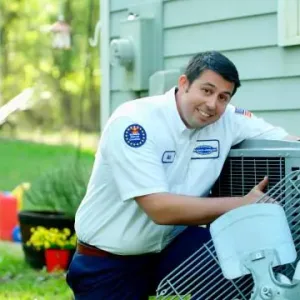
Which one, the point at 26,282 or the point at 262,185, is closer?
the point at 262,185

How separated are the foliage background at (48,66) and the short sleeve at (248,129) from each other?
19.0 m

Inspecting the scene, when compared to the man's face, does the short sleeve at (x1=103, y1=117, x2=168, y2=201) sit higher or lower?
lower

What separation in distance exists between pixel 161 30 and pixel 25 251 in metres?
2.11

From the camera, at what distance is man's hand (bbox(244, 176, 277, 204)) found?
3463mm

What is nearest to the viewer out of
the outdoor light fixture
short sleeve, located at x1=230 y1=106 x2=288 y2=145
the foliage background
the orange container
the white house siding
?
short sleeve, located at x1=230 y1=106 x2=288 y2=145

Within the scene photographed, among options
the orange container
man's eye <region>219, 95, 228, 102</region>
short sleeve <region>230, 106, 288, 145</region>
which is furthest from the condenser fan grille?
the orange container

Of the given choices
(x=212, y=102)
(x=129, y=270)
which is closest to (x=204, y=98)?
(x=212, y=102)

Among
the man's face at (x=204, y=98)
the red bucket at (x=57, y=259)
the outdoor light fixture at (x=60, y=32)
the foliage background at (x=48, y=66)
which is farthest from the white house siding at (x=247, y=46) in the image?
the foliage background at (x=48, y=66)

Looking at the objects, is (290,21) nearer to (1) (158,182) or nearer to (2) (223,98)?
(2) (223,98)

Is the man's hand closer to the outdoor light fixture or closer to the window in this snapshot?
the window

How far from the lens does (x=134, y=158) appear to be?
144 inches

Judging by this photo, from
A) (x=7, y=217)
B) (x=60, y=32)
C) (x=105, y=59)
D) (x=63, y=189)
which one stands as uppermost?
(x=60, y=32)

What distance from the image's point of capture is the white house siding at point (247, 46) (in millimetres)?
5871

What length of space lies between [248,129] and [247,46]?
2287mm
